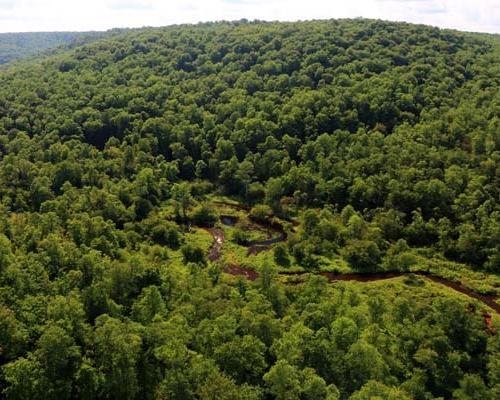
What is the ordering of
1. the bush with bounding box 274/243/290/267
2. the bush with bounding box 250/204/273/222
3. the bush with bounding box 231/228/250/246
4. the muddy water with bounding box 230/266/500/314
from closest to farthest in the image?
the muddy water with bounding box 230/266/500/314
the bush with bounding box 274/243/290/267
the bush with bounding box 231/228/250/246
the bush with bounding box 250/204/273/222

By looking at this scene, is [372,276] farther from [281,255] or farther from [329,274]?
[281,255]

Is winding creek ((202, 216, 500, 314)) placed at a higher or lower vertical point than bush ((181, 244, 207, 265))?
lower

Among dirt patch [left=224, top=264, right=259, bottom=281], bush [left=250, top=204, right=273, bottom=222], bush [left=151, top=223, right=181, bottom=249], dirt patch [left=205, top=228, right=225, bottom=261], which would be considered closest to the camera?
dirt patch [left=224, top=264, right=259, bottom=281]

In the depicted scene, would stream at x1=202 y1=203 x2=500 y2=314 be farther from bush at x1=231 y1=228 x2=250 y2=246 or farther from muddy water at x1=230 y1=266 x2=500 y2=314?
bush at x1=231 y1=228 x2=250 y2=246

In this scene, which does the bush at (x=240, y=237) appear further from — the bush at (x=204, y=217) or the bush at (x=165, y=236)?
the bush at (x=165, y=236)

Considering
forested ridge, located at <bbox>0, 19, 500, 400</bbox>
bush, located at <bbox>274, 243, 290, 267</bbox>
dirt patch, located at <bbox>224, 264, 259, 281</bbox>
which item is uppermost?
forested ridge, located at <bbox>0, 19, 500, 400</bbox>

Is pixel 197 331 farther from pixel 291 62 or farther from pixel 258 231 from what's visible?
pixel 291 62

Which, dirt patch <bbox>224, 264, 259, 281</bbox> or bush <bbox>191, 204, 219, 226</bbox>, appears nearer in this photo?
dirt patch <bbox>224, 264, 259, 281</bbox>

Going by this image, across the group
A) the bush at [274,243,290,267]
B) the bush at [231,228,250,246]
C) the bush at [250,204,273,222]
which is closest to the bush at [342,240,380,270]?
the bush at [274,243,290,267]
